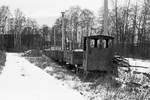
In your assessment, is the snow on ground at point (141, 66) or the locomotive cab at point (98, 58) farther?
the snow on ground at point (141, 66)

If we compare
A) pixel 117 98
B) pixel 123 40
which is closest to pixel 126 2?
pixel 123 40

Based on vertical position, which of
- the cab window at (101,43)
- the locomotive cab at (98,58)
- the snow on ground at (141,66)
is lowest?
the snow on ground at (141,66)

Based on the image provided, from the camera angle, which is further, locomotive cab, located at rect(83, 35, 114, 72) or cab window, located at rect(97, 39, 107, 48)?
cab window, located at rect(97, 39, 107, 48)

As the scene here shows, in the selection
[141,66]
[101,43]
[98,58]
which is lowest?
[141,66]

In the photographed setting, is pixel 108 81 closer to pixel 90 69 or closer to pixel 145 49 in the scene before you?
pixel 90 69

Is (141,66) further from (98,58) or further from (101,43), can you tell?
(98,58)

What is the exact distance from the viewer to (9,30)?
73.5m

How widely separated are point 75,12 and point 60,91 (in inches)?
2300

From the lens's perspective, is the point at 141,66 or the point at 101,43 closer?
the point at 101,43

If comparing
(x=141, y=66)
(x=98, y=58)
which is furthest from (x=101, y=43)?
(x=141, y=66)

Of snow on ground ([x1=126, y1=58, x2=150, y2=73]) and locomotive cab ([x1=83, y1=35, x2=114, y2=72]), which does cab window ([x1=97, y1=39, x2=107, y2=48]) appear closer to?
locomotive cab ([x1=83, y1=35, x2=114, y2=72])

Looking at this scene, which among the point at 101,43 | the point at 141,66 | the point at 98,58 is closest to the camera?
the point at 98,58

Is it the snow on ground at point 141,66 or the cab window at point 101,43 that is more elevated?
the cab window at point 101,43

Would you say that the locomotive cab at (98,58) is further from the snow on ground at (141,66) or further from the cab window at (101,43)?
the snow on ground at (141,66)
